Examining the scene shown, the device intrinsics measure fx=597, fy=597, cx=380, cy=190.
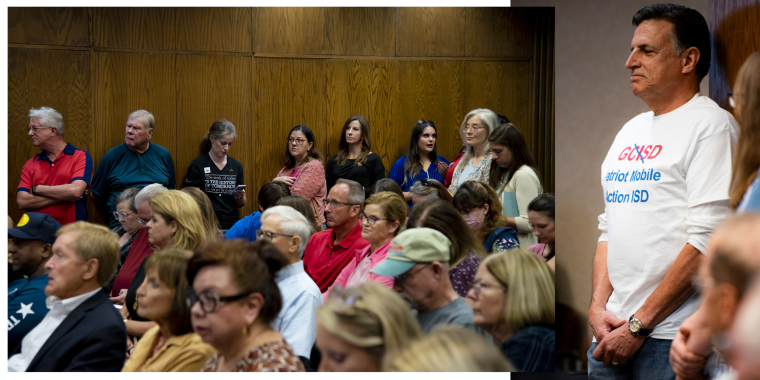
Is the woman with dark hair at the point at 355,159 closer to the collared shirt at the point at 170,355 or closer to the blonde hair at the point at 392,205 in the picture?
Result: the blonde hair at the point at 392,205

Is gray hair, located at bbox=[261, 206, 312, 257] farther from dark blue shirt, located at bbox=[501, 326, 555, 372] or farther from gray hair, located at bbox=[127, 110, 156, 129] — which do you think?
gray hair, located at bbox=[127, 110, 156, 129]

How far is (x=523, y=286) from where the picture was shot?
1.58 meters

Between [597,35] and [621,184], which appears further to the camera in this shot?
[597,35]

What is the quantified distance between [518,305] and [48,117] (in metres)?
1.94

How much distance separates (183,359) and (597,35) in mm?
1730

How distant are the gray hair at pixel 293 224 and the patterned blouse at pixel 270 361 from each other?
61 centimetres

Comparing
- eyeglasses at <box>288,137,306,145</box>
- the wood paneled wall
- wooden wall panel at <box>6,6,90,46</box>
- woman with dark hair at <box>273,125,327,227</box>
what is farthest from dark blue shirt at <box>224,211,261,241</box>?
wooden wall panel at <box>6,6,90,46</box>

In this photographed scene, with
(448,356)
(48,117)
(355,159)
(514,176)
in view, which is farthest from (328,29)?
(448,356)

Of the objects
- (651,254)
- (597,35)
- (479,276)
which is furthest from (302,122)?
(651,254)

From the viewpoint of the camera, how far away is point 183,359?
1.58 m

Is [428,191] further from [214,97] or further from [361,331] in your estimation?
[214,97]

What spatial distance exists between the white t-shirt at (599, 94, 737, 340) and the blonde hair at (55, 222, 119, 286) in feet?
4.88

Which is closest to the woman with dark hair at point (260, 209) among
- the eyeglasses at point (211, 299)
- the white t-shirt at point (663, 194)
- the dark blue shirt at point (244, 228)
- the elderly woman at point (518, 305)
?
the dark blue shirt at point (244, 228)

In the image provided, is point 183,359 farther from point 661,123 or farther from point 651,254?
point 661,123
